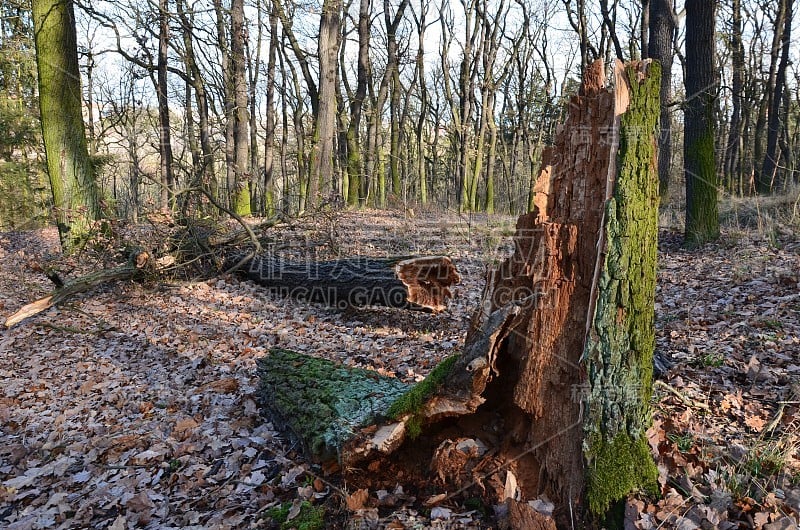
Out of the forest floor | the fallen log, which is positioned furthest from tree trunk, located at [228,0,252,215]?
the forest floor

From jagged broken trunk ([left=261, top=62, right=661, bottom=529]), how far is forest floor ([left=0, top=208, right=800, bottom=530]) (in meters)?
0.21

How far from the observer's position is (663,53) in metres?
9.58

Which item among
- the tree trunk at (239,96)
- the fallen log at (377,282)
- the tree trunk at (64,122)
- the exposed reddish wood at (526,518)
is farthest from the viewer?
the tree trunk at (239,96)

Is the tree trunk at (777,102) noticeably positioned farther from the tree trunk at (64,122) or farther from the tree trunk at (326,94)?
the tree trunk at (64,122)

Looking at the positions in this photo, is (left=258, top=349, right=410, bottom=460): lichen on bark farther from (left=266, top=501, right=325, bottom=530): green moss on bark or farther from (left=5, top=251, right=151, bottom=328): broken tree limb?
(left=5, top=251, right=151, bottom=328): broken tree limb

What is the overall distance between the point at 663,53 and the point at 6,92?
65.0 feet

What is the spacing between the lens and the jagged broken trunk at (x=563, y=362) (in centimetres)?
229

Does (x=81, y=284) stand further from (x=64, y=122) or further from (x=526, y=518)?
(x=526, y=518)

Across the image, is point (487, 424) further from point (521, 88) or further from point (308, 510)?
point (521, 88)

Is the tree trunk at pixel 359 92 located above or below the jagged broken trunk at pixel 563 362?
above

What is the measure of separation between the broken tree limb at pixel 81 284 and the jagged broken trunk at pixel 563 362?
546 cm

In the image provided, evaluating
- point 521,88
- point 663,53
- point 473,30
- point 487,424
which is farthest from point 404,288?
point 521,88

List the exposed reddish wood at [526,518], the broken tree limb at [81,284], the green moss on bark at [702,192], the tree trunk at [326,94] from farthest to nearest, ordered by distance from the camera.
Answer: the tree trunk at [326,94], the green moss on bark at [702,192], the broken tree limb at [81,284], the exposed reddish wood at [526,518]

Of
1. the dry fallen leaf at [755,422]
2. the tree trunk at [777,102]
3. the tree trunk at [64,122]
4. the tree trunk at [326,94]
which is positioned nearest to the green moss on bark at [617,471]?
the dry fallen leaf at [755,422]
